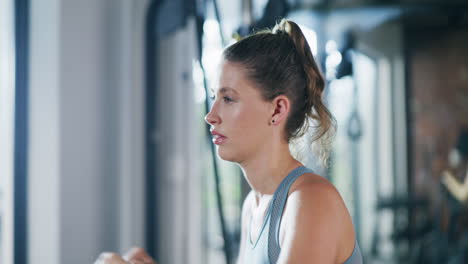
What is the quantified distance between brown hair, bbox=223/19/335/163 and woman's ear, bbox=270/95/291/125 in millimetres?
12

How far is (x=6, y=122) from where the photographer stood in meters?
1.91

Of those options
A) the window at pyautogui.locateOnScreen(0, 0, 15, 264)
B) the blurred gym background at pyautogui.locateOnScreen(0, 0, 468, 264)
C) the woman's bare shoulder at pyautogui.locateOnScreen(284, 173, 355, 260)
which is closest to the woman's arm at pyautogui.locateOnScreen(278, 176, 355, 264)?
the woman's bare shoulder at pyautogui.locateOnScreen(284, 173, 355, 260)

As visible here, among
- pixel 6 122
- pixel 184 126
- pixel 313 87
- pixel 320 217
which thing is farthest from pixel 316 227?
pixel 184 126

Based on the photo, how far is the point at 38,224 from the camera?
6.48ft

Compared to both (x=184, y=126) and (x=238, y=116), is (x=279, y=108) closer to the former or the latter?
(x=238, y=116)

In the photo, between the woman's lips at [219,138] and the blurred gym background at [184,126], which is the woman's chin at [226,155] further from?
the blurred gym background at [184,126]

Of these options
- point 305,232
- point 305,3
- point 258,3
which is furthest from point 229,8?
point 305,232

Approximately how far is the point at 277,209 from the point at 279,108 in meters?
0.24

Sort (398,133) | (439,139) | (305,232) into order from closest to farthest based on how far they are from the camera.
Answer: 1. (305,232)
2. (439,139)
3. (398,133)

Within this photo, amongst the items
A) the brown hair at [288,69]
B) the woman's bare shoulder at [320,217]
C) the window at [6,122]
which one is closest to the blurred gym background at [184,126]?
the window at [6,122]

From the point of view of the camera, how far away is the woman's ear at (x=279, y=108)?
108 cm

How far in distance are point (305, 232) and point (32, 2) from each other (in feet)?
5.58

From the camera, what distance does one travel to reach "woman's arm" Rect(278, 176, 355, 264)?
0.88m

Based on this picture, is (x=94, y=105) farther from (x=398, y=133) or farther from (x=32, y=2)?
(x=398, y=133)
